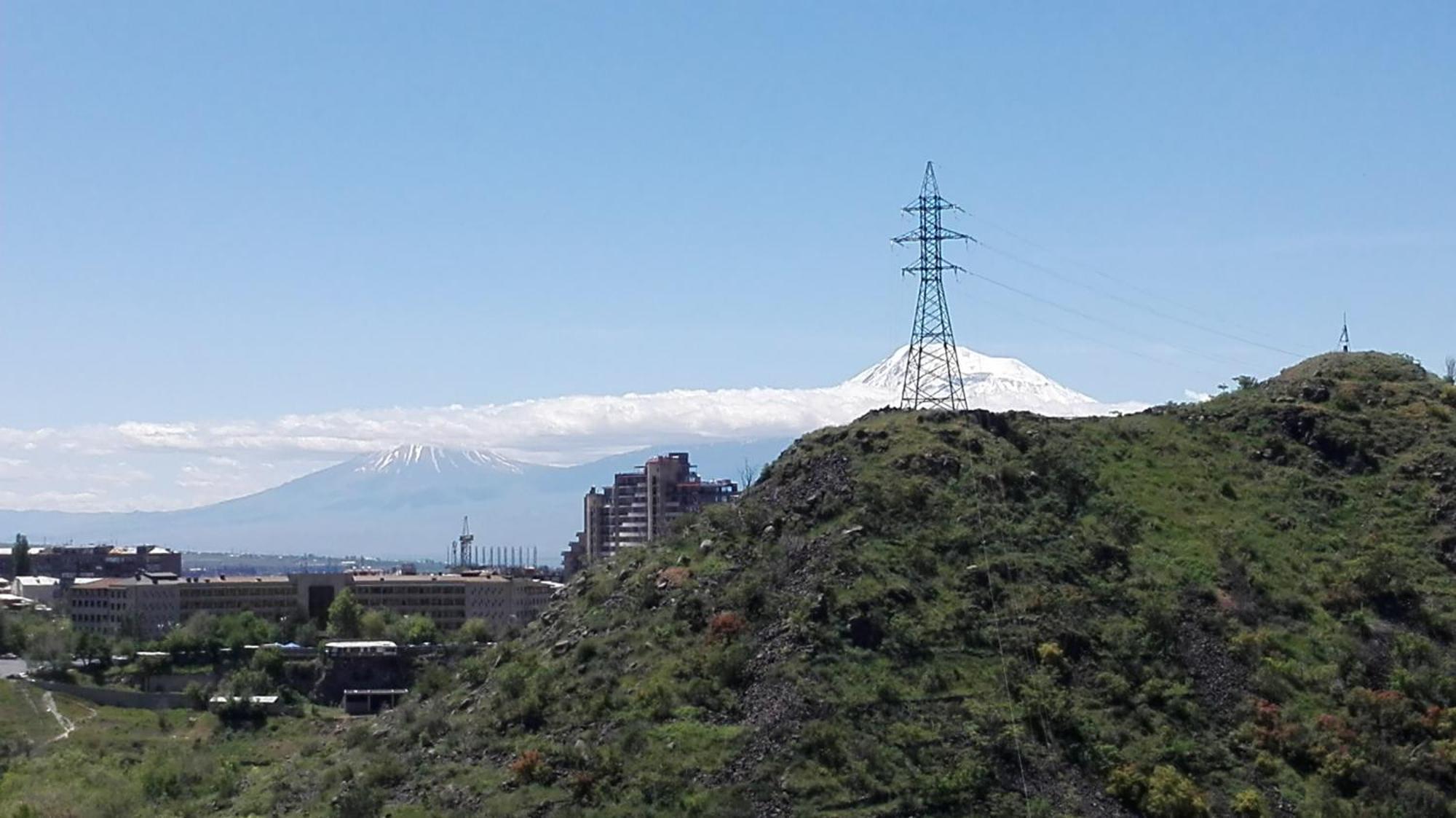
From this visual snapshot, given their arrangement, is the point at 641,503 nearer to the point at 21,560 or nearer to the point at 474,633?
the point at 21,560

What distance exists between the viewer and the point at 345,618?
104m

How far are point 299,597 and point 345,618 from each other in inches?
872

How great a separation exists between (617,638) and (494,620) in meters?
77.8

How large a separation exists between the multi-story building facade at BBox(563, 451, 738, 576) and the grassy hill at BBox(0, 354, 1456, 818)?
8584cm

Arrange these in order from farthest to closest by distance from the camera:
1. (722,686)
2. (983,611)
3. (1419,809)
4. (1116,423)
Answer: (1116,423), (983,611), (722,686), (1419,809)

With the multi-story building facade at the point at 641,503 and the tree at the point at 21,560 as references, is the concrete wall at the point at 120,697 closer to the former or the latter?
the multi-story building facade at the point at 641,503

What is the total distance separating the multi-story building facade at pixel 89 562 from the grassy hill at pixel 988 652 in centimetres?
12716

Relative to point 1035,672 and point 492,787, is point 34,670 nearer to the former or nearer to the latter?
point 492,787

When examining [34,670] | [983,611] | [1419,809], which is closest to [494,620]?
[34,670]

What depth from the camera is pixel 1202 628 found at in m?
46.0

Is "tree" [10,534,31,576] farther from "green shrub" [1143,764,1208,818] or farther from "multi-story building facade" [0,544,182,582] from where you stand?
"green shrub" [1143,764,1208,818]

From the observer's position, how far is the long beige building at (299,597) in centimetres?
12238

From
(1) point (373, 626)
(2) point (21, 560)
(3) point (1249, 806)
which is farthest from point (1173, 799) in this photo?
(2) point (21, 560)

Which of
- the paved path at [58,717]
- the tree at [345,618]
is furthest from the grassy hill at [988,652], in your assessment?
the tree at [345,618]
